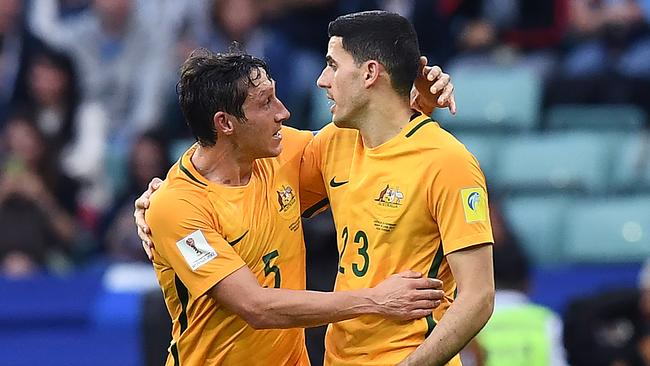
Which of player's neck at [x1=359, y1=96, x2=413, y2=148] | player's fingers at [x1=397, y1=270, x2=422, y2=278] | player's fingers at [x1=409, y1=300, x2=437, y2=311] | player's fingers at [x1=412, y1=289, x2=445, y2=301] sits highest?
player's neck at [x1=359, y1=96, x2=413, y2=148]

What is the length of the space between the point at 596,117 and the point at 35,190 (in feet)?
12.8

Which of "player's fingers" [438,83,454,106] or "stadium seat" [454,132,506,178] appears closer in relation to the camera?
"player's fingers" [438,83,454,106]

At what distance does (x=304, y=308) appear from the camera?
4961mm

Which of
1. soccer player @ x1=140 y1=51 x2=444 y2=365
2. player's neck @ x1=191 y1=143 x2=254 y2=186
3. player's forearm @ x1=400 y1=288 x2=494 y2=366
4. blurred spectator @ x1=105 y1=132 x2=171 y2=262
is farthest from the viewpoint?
blurred spectator @ x1=105 y1=132 x2=171 y2=262

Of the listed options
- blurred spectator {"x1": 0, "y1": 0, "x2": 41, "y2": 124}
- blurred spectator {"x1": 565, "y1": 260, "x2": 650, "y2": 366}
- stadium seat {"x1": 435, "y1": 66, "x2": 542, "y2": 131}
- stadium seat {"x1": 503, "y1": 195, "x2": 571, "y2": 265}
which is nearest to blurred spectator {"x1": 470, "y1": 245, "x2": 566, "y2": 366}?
blurred spectator {"x1": 565, "y1": 260, "x2": 650, "y2": 366}

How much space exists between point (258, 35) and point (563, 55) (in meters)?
2.29

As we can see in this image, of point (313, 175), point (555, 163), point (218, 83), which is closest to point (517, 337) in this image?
point (313, 175)

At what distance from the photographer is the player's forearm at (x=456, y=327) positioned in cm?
480

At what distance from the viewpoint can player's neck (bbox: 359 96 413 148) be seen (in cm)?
505

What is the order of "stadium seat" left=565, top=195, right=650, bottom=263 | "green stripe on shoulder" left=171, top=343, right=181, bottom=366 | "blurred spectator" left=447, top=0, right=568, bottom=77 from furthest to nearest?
1. "blurred spectator" left=447, top=0, right=568, bottom=77
2. "stadium seat" left=565, top=195, right=650, bottom=263
3. "green stripe on shoulder" left=171, top=343, right=181, bottom=366

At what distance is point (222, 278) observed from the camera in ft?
16.5

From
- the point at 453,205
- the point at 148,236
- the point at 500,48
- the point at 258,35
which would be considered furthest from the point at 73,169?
the point at 453,205

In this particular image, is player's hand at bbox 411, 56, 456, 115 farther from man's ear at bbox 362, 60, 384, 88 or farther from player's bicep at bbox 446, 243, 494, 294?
player's bicep at bbox 446, 243, 494, 294

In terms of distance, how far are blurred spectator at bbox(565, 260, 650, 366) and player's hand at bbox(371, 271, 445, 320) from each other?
3.05 metres
